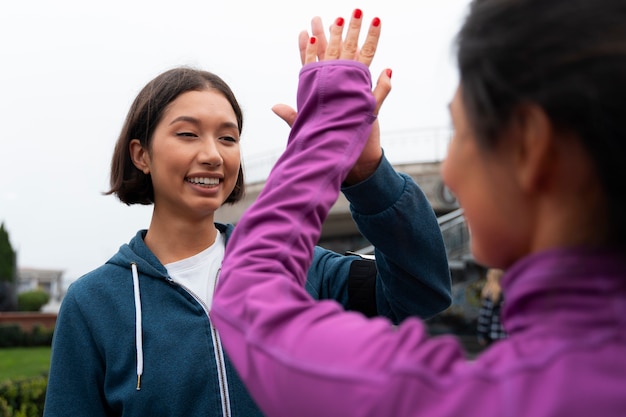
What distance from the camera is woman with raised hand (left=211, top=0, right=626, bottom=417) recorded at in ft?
2.38

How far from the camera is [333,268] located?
1935 millimetres

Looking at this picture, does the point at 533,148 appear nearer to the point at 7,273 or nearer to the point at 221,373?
the point at 221,373

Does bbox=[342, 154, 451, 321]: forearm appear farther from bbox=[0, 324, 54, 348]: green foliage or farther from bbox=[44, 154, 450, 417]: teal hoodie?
bbox=[0, 324, 54, 348]: green foliage

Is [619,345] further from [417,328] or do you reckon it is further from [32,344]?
[32,344]

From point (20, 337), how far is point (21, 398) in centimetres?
1160

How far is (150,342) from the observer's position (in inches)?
71.8

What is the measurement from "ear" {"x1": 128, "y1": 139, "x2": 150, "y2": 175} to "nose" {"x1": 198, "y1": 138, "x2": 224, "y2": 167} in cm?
24

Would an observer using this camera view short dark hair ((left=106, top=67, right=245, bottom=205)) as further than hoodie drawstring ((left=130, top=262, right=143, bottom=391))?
Yes

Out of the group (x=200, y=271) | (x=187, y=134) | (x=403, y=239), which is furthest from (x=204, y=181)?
(x=403, y=239)

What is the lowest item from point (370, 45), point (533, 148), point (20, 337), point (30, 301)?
point (30, 301)

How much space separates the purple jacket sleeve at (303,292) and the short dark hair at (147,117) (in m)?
1.09

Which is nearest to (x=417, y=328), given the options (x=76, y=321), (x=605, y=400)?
(x=605, y=400)

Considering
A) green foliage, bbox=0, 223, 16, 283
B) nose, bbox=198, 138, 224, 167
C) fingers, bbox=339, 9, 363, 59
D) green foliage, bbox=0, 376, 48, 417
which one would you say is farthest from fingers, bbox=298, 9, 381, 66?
green foliage, bbox=0, 223, 16, 283

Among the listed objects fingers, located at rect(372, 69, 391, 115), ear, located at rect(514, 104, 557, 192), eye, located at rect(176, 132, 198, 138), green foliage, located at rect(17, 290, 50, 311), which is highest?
fingers, located at rect(372, 69, 391, 115)
